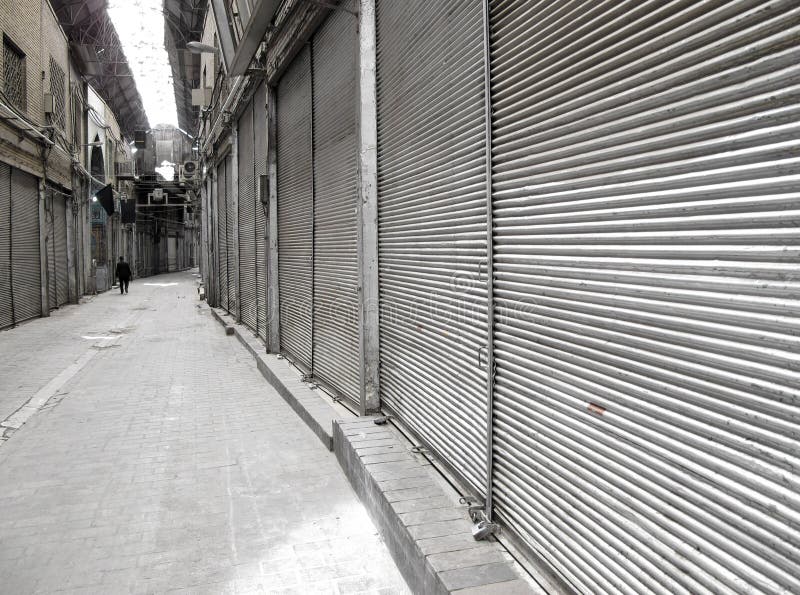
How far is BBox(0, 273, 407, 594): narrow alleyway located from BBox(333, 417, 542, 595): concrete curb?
8.4 inches

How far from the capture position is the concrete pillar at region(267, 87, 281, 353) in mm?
9469

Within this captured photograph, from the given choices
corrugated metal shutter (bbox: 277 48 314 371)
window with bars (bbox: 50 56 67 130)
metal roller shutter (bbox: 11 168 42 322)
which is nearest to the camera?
corrugated metal shutter (bbox: 277 48 314 371)

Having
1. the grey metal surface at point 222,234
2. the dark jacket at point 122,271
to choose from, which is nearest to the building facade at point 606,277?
the grey metal surface at point 222,234

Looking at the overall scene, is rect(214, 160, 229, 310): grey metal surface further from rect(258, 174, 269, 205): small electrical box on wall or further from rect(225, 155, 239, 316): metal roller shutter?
rect(258, 174, 269, 205): small electrical box on wall

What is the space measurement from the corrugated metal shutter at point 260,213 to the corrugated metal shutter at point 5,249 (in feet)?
25.1

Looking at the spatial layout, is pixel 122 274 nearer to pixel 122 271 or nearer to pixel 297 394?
pixel 122 271

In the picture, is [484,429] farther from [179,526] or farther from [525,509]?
[179,526]

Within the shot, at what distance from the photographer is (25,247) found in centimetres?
1656

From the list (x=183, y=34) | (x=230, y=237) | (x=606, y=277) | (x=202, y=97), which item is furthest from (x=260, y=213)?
(x=183, y=34)

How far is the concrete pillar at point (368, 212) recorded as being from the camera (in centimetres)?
541

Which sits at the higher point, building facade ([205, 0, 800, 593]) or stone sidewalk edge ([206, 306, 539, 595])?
building facade ([205, 0, 800, 593])

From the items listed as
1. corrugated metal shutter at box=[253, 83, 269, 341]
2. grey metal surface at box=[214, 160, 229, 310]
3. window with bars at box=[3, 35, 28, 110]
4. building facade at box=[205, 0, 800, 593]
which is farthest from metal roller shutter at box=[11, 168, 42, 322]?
building facade at box=[205, 0, 800, 593]

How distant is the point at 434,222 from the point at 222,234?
14937 mm

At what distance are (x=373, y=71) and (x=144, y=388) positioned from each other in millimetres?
5639
